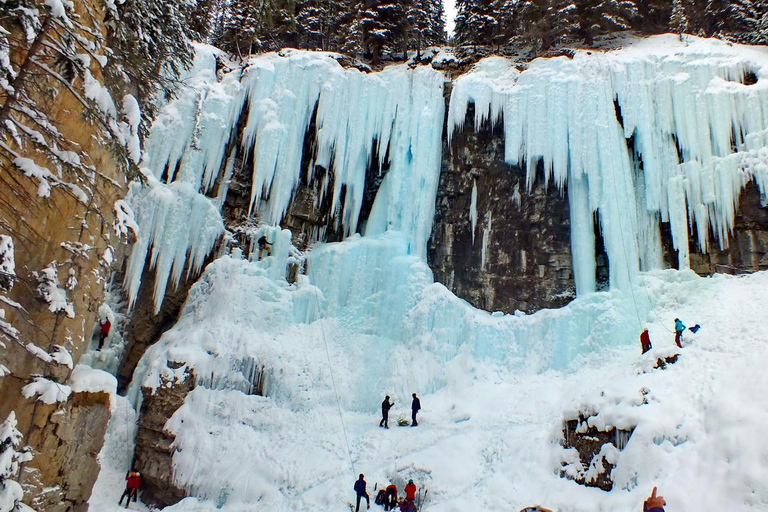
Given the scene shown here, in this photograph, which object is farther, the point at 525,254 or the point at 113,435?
the point at 525,254

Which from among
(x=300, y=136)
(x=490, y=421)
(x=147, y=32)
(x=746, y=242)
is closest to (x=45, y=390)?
(x=147, y=32)

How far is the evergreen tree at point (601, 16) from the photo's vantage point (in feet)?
61.6

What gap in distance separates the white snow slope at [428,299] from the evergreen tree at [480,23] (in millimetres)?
5102

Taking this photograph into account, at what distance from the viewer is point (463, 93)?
53.6ft

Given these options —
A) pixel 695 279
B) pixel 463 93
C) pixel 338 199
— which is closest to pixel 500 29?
pixel 463 93

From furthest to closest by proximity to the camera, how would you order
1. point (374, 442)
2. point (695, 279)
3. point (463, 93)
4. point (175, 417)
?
point (463, 93), point (695, 279), point (175, 417), point (374, 442)

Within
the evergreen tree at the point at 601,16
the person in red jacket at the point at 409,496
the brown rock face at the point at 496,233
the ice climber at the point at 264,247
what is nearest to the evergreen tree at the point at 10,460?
the person in red jacket at the point at 409,496

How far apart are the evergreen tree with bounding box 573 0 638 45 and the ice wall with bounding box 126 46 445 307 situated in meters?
7.26

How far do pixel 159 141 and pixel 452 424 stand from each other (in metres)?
11.9

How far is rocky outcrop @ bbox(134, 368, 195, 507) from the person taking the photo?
430 inches

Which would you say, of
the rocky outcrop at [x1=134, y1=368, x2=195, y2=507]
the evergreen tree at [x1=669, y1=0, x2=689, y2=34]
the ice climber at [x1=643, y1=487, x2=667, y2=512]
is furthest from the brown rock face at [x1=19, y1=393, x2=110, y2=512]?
the evergreen tree at [x1=669, y1=0, x2=689, y2=34]

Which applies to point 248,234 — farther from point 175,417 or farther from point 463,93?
point 463,93

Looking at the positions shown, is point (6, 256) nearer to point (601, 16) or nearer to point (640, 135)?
point (640, 135)

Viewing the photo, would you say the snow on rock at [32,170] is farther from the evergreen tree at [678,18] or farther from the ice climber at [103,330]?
the evergreen tree at [678,18]
